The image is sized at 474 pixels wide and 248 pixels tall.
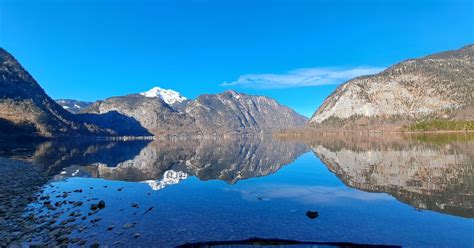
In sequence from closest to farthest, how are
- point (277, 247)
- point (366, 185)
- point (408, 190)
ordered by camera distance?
1. point (277, 247)
2. point (408, 190)
3. point (366, 185)

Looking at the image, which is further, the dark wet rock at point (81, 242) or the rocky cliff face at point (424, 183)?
the rocky cliff face at point (424, 183)

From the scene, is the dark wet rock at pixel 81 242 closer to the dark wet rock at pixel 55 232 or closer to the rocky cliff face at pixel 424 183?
the dark wet rock at pixel 55 232

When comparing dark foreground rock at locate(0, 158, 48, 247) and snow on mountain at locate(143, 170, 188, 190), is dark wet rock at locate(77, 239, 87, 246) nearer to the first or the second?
dark foreground rock at locate(0, 158, 48, 247)

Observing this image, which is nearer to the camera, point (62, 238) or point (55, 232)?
point (62, 238)

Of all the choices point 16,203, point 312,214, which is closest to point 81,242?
point 16,203

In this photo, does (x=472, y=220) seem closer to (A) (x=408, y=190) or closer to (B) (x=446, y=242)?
(B) (x=446, y=242)

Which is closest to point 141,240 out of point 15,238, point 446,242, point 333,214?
point 15,238

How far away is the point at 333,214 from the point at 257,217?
680cm

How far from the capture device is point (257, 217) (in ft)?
82.0

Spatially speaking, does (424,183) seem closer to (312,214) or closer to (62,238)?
(312,214)

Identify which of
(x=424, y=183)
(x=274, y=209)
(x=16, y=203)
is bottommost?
(x=274, y=209)

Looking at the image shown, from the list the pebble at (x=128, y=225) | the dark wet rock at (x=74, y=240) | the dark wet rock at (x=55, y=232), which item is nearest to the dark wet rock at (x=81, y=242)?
the dark wet rock at (x=74, y=240)

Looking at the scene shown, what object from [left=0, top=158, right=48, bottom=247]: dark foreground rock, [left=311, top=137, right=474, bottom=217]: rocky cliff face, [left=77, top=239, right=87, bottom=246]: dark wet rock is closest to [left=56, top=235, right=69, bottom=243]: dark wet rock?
[left=77, top=239, right=87, bottom=246]: dark wet rock

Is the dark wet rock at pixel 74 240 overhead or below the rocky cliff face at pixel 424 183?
below
